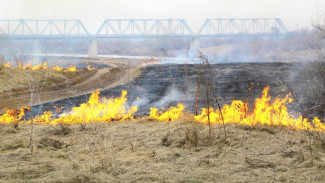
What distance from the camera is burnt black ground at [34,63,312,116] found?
19500 mm

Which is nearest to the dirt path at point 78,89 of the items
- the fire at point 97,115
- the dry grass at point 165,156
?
the fire at point 97,115

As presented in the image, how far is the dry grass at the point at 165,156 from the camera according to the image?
22.4 feet

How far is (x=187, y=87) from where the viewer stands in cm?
2417

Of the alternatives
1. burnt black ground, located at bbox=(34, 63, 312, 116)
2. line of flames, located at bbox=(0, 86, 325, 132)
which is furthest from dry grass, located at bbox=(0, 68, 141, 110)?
line of flames, located at bbox=(0, 86, 325, 132)

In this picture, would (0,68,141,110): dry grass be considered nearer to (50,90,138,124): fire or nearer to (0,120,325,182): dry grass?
(50,90,138,124): fire

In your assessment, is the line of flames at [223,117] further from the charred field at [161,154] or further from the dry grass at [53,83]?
the dry grass at [53,83]

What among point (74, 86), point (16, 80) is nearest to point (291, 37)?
point (74, 86)

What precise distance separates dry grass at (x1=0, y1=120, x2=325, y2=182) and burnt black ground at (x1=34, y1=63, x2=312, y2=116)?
4.43m

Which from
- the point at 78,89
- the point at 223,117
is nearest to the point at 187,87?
the point at 78,89

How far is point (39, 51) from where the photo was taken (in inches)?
2918

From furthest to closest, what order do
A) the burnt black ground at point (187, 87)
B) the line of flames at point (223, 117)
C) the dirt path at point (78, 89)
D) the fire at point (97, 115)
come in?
1. the burnt black ground at point (187, 87)
2. the dirt path at point (78, 89)
3. the fire at point (97, 115)
4. the line of flames at point (223, 117)

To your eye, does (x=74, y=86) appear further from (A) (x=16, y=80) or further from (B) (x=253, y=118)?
(B) (x=253, y=118)

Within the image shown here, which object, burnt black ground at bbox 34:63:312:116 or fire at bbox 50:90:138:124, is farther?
burnt black ground at bbox 34:63:312:116

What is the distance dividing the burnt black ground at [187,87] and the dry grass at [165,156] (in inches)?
174
